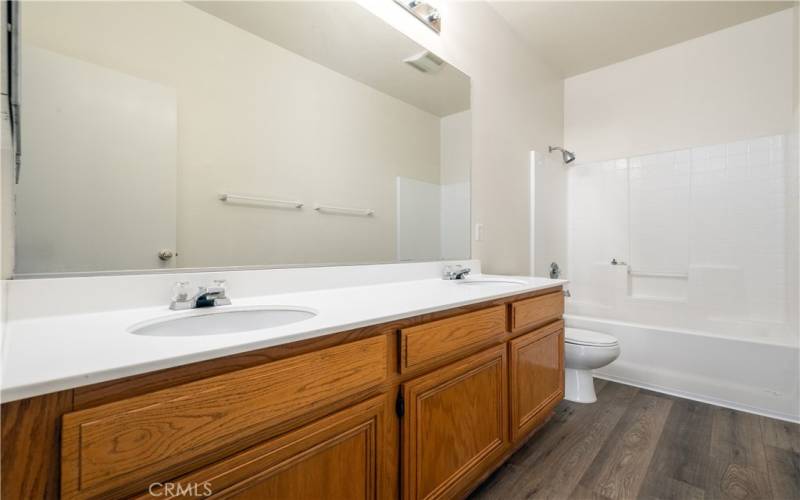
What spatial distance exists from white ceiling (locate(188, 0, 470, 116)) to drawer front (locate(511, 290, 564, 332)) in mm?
1088

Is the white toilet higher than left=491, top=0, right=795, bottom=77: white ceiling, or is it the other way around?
left=491, top=0, right=795, bottom=77: white ceiling

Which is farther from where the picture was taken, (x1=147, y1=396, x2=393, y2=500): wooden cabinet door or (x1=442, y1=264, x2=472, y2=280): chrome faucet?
(x1=442, y1=264, x2=472, y2=280): chrome faucet

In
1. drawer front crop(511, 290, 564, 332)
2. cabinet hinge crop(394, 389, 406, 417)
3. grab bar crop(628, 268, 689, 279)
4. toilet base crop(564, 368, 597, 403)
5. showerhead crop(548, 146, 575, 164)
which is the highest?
showerhead crop(548, 146, 575, 164)

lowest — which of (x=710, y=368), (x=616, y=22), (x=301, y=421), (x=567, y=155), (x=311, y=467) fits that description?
(x=710, y=368)

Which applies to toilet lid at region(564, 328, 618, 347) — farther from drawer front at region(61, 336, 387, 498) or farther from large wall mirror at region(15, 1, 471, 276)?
drawer front at region(61, 336, 387, 498)

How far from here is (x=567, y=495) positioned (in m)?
1.29

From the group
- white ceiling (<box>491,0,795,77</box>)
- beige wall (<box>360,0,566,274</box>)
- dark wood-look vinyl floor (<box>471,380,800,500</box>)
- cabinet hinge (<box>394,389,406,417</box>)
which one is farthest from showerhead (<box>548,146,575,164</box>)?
cabinet hinge (<box>394,389,406,417</box>)

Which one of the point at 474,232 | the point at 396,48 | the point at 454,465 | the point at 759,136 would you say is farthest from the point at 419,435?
the point at 759,136

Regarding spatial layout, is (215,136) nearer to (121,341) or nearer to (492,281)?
(121,341)

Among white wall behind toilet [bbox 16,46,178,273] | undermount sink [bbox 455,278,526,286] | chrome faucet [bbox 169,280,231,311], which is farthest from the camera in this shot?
undermount sink [bbox 455,278,526,286]

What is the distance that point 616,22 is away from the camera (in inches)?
91.1

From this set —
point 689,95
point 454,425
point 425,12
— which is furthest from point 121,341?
point 689,95

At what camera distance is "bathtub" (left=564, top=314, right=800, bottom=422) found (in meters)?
1.87

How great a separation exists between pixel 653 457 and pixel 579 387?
584 mm
